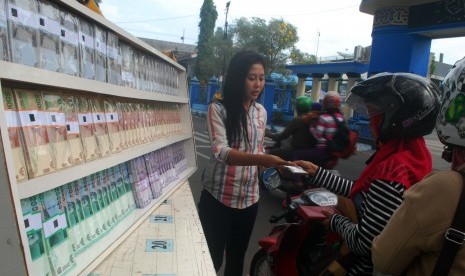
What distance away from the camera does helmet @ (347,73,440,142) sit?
155cm

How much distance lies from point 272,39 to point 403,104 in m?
26.2

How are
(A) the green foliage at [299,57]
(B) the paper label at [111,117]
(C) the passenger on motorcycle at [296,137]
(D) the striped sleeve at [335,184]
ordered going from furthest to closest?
(A) the green foliage at [299,57], (C) the passenger on motorcycle at [296,137], (D) the striped sleeve at [335,184], (B) the paper label at [111,117]

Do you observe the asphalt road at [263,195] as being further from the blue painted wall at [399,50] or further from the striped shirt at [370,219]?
the blue painted wall at [399,50]

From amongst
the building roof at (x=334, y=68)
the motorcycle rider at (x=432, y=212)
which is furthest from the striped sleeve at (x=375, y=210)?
the building roof at (x=334, y=68)

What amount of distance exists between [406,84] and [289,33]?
2652cm

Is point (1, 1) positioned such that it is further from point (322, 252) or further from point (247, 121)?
point (322, 252)

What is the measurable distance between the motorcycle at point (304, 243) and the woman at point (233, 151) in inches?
12.9

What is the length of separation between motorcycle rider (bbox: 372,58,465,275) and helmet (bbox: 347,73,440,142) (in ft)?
0.81

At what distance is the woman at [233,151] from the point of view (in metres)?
2.29

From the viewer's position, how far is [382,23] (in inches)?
408

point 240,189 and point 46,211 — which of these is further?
point 240,189

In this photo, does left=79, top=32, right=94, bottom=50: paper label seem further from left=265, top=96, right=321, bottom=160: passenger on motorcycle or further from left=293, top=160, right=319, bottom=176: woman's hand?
left=265, top=96, right=321, bottom=160: passenger on motorcycle

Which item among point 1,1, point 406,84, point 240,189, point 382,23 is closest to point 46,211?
point 1,1

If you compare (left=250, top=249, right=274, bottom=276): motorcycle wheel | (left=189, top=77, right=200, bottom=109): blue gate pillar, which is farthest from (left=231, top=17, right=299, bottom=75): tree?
(left=250, top=249, right=274, bottom=276): motorcycle wheel
